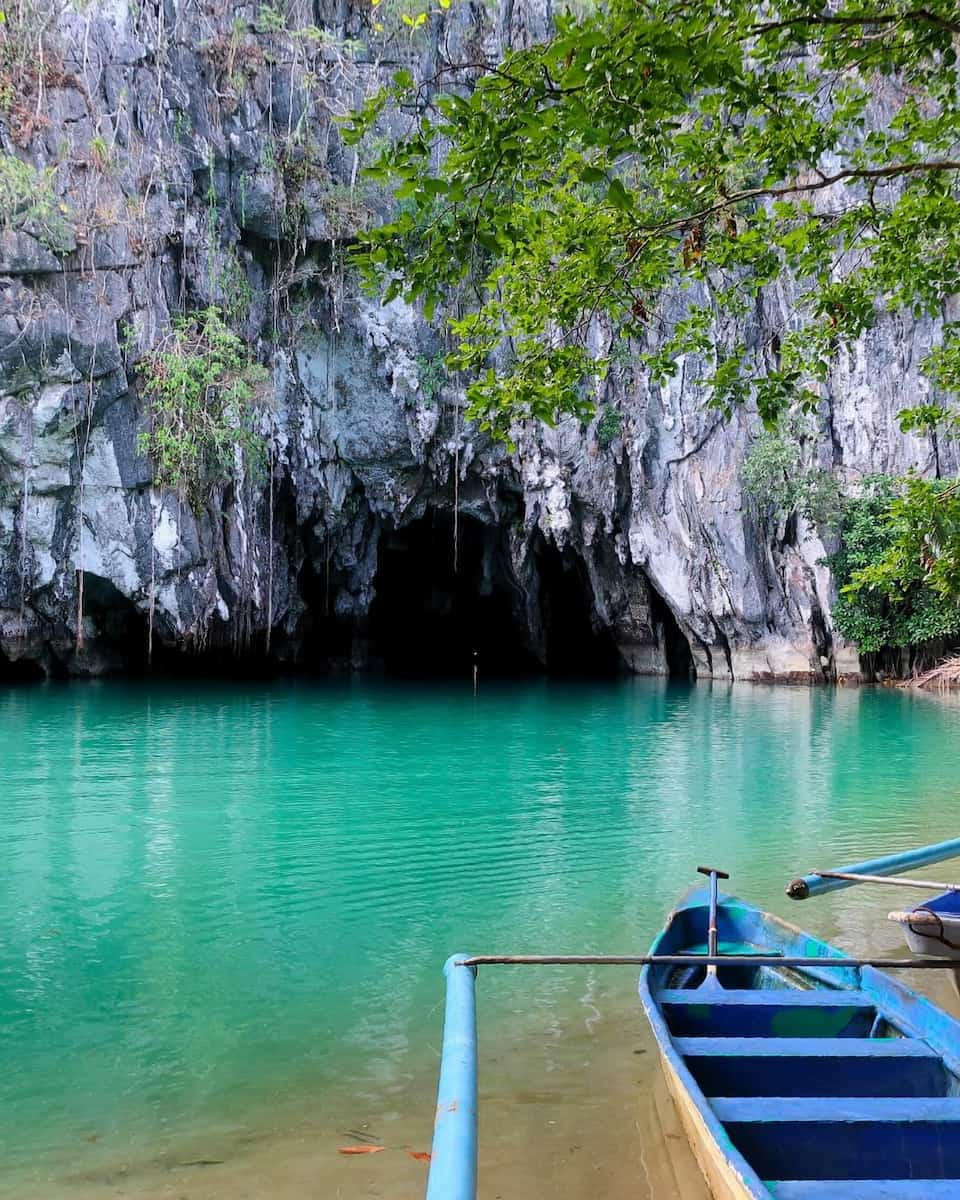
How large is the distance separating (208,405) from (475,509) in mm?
7016

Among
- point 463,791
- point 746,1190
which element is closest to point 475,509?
point 463,791

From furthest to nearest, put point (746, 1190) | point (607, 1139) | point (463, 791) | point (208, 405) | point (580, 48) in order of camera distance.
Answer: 1. point (208, 405)
2. point (463, 791)
3. point (607, 1139)
4. point (580, 48)
5. point (746, 1190)

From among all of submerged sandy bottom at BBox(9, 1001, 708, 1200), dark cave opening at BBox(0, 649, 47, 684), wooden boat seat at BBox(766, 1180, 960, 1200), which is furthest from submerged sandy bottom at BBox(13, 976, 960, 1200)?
dark cave opening at BBox(0, 649, 47, 684)

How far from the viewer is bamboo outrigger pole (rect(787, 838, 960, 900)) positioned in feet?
13.0

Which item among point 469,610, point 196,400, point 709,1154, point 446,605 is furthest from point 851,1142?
point 469,610

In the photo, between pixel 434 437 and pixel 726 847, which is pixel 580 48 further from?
pixel 434 437

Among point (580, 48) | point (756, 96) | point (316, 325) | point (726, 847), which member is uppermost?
point (316, 325)

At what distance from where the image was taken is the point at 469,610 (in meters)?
29.2

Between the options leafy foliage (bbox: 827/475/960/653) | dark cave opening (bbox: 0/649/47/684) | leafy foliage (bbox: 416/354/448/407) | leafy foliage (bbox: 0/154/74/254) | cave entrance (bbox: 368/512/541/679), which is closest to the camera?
leafy foliage (bbox: 0/154/74/254)

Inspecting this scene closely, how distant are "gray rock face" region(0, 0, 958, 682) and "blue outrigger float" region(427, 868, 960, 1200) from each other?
14.7 m

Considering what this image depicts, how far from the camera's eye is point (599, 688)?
21562 millimetres

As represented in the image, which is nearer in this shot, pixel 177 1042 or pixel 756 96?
pixel 756 96

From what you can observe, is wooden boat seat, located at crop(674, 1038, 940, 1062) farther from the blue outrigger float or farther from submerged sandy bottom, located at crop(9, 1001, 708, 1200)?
submerged sandy bottom, located at crop(9, 1001, 708, 1200)

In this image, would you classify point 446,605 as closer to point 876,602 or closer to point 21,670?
point 21,670
